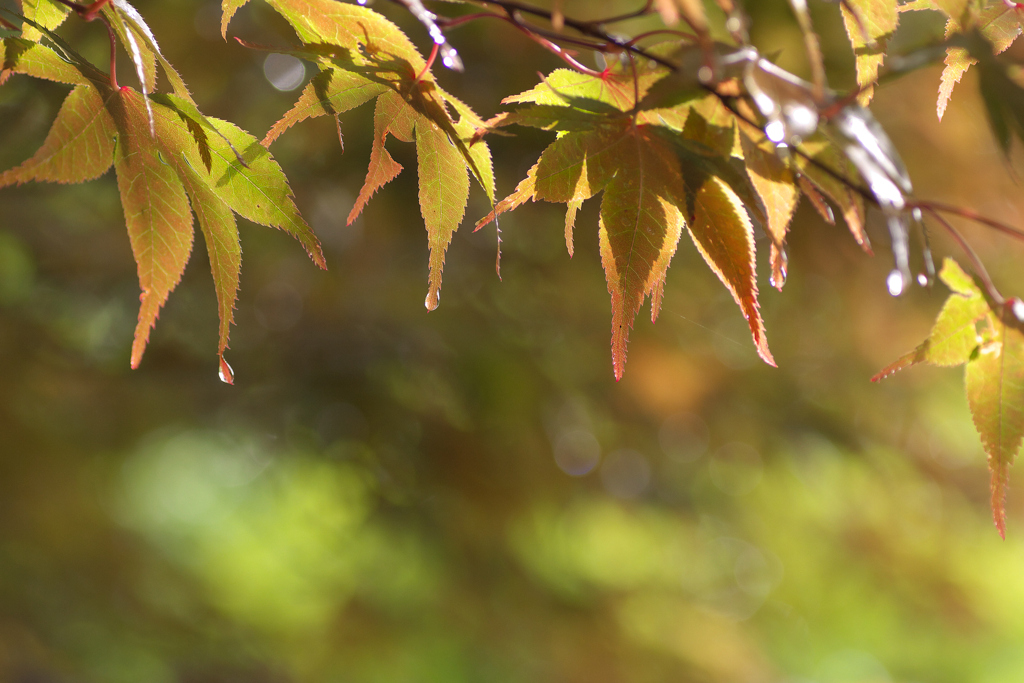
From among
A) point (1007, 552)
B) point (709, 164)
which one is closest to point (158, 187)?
point (709, 164)

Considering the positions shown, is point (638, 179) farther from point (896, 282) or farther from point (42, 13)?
point (42, 13)

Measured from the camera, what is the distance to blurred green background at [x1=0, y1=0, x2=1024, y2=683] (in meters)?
1.81

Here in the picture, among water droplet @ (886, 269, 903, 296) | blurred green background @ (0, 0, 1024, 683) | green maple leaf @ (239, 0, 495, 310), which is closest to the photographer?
water droplet @ (886, 269, 903, 296)

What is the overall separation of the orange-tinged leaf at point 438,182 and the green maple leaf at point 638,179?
4cm

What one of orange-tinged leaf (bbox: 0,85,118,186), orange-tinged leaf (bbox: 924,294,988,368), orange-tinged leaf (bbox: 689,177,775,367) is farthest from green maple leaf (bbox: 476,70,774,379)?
orange-tinged leaf (bbox: 0,85,118,186)

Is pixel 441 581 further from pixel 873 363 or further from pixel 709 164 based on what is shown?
pixel 709 164

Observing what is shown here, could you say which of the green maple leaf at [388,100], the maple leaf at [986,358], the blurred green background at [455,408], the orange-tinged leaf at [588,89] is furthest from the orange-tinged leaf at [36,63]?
the blurred green background at [455,408]

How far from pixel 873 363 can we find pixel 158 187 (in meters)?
2.31

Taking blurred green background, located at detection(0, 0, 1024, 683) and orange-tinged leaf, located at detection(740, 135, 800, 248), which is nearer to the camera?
orange-tinged leaf, located at detection(740, 135, 800, 248)

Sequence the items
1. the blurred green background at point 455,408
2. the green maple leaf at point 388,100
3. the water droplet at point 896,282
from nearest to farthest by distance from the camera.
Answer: the water droplet at point 896,282, the green maple leaf at point 388,100, the blurred green background at point 455,408

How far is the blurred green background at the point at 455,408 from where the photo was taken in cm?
181

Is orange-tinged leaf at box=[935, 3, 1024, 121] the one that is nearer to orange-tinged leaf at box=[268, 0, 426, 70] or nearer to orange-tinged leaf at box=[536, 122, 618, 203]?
orange-tinged leaf at box=[536, 122, 618, 203]

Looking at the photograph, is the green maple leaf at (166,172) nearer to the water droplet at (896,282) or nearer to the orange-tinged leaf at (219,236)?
the orange-tinged leaf at (219,236)

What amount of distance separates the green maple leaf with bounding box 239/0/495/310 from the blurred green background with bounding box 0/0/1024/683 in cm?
111
